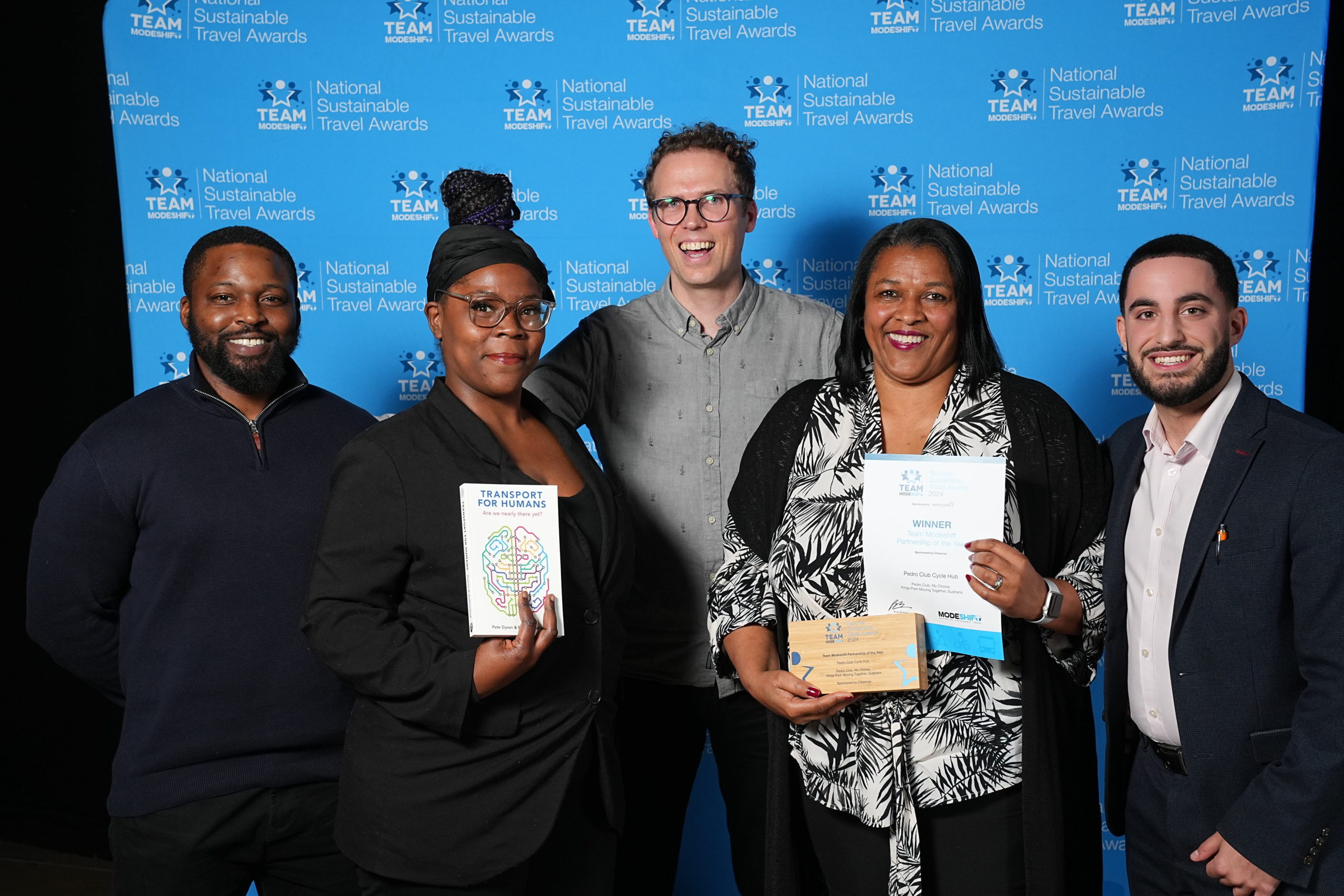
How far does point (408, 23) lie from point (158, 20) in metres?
0.96

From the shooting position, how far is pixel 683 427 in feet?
8.61

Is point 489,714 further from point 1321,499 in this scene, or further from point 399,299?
point 399,299

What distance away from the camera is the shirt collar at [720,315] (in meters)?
2.66

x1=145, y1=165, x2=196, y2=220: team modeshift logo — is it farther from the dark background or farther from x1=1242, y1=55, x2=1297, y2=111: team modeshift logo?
x1=1242, y1=55, x2=1297, y2=111: team modeshift logo

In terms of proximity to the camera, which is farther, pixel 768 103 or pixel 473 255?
pixel 768 103

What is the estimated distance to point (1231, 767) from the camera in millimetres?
1931

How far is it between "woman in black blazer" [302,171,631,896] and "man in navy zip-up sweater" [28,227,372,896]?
1.21 feet

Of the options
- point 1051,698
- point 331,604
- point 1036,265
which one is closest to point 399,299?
point 331,604

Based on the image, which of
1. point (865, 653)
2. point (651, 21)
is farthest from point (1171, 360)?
point (651, 21)

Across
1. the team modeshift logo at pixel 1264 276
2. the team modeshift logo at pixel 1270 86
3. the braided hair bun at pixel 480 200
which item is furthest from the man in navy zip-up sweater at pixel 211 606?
the team modeshift logo at pixel 1270 86

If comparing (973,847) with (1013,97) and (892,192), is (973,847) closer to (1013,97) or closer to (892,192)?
(892,192)

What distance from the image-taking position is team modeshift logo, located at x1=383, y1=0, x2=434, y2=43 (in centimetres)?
372

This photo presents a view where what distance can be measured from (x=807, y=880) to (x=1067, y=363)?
7.88ft

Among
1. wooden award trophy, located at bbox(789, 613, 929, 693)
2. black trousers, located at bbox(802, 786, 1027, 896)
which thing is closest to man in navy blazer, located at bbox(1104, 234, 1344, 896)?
black trousers, located at bbox(802, 786, 1027, 896)
